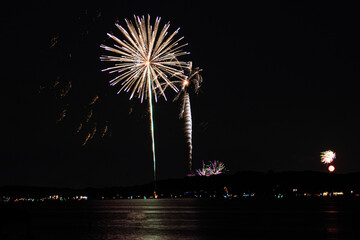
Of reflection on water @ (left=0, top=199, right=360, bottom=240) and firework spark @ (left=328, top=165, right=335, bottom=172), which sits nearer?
reflection on water @ (left=0, top=199, right=360, bottom=240)

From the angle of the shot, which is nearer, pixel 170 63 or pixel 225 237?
pixel 225 237

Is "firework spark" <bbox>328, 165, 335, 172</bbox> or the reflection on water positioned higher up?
"firework spark" <bbox>328, 165, 335, 172</bbox>

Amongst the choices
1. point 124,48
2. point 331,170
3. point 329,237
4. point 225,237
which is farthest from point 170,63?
point 331,170

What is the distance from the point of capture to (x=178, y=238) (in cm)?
3953

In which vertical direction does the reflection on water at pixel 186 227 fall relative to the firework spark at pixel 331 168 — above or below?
below

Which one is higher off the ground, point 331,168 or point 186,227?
point 331,168

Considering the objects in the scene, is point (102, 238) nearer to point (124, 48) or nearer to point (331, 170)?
point (124, 48)

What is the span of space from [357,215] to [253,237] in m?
14.3

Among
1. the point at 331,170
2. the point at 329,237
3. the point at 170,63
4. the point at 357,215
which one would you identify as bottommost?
the point at 329,237

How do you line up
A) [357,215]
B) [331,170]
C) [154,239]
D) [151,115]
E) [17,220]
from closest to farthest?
[17,220] < [357,215] < [154,239] < [151,115] < [331,170]

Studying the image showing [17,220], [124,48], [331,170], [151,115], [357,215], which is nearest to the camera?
[17,220]

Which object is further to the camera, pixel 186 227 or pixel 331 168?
pixel 331 168

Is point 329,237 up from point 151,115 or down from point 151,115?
down

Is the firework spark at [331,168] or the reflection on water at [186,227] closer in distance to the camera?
the reflection on water at [186,227]
